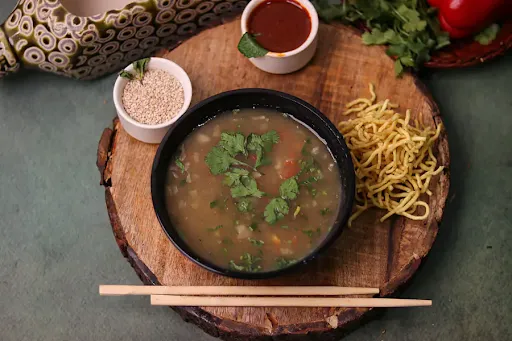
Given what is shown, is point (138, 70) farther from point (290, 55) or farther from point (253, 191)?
point (253, 191)

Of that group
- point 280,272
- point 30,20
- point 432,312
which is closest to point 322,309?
A: point 280,272

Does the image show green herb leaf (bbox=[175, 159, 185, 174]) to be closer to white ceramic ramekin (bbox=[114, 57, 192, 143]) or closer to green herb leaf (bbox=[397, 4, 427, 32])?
white ceramic ramekin (bbox=[114, 57, 192, 143])

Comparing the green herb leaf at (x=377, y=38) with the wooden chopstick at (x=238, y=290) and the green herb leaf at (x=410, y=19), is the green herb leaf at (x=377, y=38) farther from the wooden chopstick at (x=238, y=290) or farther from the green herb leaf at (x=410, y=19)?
the wooden chopstick at (x=238, y=290)

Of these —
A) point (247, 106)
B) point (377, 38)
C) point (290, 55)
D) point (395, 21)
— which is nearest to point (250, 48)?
point (290, 55)

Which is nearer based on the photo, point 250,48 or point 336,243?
point 336,243

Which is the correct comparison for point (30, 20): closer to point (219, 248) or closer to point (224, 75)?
point (224, 75)

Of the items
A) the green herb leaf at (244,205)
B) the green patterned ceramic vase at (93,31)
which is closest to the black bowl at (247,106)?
the green herb leaf at (244,205)
